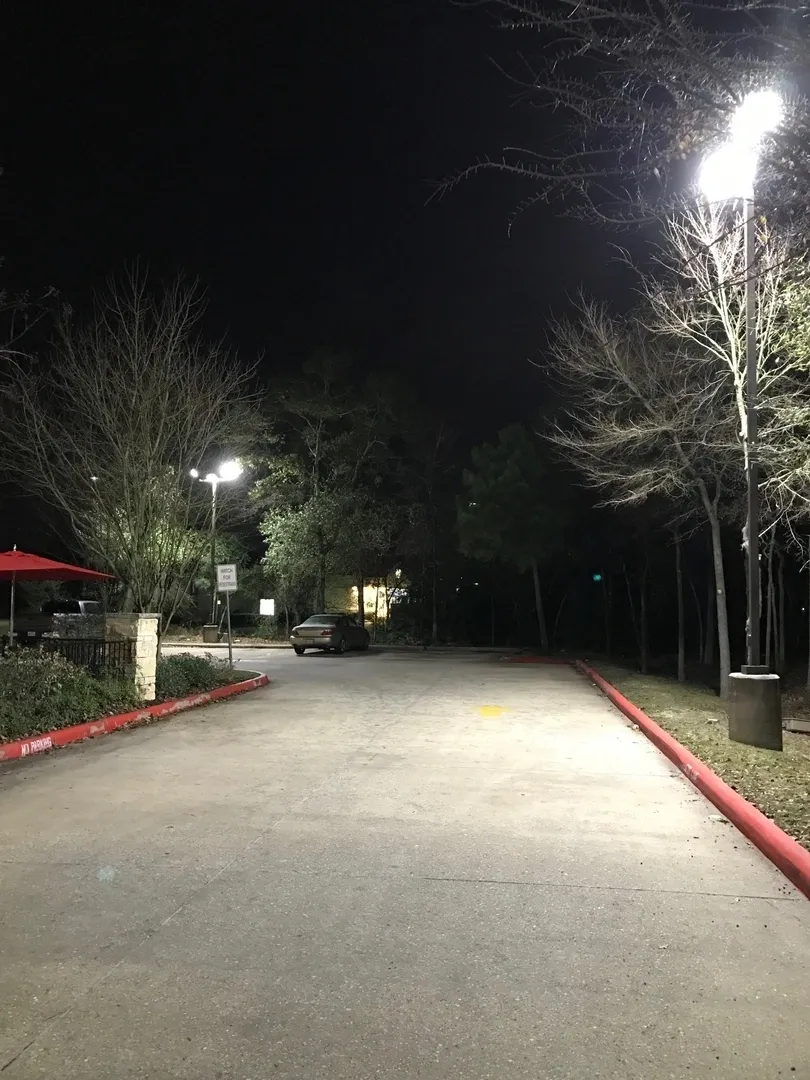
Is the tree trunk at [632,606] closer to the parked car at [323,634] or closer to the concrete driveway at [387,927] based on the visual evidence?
the parked car at [323,634]

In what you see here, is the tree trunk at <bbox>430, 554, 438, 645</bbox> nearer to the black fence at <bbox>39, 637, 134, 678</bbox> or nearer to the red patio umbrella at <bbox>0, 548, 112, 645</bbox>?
the red patio umbrella at <bbox>0, 548, 112, 645</bbox>

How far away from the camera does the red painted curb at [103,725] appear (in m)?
9.69

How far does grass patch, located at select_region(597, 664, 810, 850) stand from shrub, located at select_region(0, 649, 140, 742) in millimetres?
7947

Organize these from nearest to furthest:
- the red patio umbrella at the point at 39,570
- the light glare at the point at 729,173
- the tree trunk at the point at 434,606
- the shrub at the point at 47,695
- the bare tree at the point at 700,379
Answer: the light glare at the point at 729,173
the shrub at the point at 47,695
the bare tree at the point at 700,379
the red patio umbrella at the point at 39,570
the tree trunk at the point at 434,606

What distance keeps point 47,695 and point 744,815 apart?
8.62m

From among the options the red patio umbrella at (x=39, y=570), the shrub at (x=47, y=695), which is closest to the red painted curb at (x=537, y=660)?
the red patio umbrella at (x=39, y=570)

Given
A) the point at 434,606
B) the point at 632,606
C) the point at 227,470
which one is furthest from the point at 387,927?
the point at 632,606

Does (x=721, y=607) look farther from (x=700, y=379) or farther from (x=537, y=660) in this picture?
(x=537, y=660)

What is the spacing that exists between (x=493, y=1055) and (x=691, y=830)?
4.03 metres

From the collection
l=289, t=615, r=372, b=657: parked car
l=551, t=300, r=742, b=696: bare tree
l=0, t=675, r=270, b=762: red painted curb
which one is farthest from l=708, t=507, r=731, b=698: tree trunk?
l=289, t=615, r=372, b=657: parked car

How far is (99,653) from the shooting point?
1376 centimetres

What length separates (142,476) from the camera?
53.7 ft

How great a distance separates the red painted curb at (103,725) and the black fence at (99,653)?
81 centimetres

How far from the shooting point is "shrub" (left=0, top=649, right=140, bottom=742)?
33.7 feet
